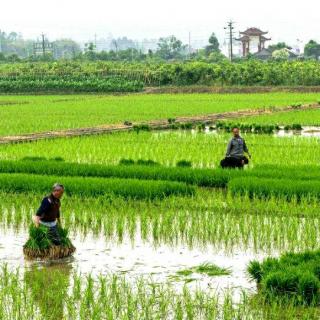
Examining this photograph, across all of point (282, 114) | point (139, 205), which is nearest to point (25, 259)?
point (139, 205)

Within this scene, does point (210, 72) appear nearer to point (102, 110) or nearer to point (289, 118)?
point (102, 110)

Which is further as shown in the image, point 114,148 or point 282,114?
point 282,114

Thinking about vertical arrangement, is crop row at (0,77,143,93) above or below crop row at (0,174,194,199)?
above

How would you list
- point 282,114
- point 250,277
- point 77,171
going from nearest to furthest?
point 250,277 < point 77,171 < point 282,114

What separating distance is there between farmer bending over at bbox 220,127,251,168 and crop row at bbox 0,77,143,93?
36.7m

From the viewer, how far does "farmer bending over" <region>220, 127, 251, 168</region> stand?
13.6 m

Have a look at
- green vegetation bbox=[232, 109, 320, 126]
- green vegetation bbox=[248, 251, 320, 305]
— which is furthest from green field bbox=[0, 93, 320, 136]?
green vegetation bbox=[248, 251, 320, 305]

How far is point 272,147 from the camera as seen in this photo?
19.5 m

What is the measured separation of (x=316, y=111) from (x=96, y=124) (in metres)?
8.28

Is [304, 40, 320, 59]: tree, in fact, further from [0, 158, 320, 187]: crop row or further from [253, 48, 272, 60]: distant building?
[0, 158, 320, 187]: crop row

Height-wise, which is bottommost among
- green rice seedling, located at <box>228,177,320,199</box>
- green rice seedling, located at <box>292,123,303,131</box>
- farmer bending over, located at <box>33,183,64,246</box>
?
green rice seedling, located at <box>292,123,303,131</box>

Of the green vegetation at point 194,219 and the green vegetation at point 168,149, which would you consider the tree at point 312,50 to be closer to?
the green vegetation at point 168,149

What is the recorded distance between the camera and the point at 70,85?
5122cm

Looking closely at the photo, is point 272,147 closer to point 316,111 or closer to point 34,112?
point 316,111
